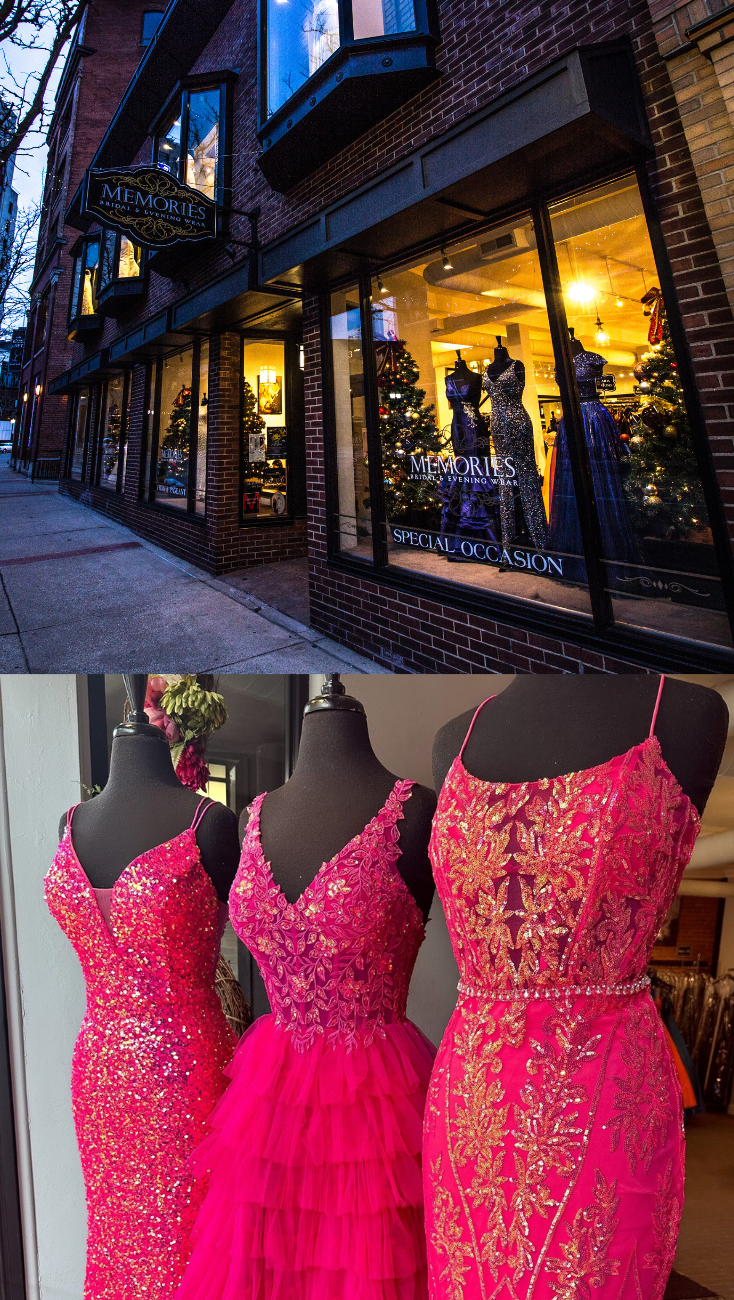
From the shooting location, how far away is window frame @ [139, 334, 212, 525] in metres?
5.48

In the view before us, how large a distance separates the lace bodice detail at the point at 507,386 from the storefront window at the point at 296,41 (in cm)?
155

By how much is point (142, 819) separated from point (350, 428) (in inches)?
113

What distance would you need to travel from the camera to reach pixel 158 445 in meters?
6.50

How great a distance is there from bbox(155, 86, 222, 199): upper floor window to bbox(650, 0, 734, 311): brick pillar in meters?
2.98

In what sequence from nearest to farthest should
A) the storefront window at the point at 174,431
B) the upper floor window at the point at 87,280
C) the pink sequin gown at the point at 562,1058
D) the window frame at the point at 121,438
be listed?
the pink sequin gown at the point at 562,1058 → the storefront window at the point at 174,431 → the window frame at the point at 121,438 → the upper floor window at the point at 87,280

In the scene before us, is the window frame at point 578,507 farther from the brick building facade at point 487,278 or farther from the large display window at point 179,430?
the large display window at point 179,430

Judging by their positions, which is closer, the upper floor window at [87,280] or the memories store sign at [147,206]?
the memories store sign at [147,206]

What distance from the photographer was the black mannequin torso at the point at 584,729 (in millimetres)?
824

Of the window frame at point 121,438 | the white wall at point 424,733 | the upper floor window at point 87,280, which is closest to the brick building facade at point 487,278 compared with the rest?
the white wall at point 424,733

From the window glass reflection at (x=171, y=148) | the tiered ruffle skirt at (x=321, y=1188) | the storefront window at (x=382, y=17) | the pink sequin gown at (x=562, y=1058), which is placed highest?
the window glass reflection at (x=171, y=148)

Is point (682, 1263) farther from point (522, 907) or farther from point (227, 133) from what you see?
point (227, 133)

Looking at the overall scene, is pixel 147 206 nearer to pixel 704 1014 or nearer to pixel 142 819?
pixel 142 819

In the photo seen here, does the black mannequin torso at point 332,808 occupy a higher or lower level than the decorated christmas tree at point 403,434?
lower

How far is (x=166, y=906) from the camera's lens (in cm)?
121
